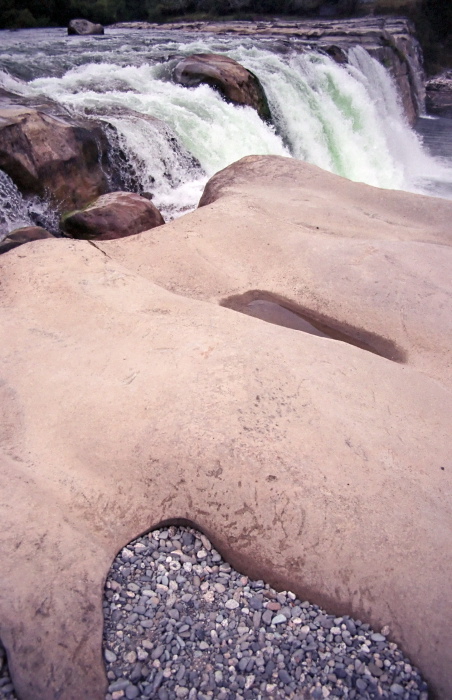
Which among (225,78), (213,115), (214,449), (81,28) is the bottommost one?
(214,449)

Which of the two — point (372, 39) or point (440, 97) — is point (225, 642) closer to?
point (372, 39)

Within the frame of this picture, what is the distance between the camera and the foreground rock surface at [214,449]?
192 cm

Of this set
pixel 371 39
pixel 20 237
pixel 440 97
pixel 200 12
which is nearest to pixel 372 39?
pixel 371 39

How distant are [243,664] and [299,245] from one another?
10.2 feet

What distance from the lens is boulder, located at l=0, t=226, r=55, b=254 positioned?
4305 millimetres

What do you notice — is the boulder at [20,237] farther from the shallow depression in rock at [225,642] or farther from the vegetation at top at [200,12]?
the vegetation at top at [200,12]

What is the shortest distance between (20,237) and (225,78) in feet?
18.0

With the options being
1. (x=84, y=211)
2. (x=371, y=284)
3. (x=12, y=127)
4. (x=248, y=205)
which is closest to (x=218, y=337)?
(x=371, y=284)

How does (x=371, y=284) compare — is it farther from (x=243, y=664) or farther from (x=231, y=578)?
(x=243, y=664)

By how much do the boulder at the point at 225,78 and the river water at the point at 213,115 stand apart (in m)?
0.18

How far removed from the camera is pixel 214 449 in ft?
7.57

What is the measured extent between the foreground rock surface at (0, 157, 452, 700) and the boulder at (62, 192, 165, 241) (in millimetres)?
1183

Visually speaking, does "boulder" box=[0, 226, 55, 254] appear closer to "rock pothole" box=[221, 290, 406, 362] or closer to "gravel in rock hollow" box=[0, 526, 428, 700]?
"rock pothole" box=[221, 290, 406, 362]

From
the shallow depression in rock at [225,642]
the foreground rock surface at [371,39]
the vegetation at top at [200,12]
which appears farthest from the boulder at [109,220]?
the vegetation at top at [200,12]
